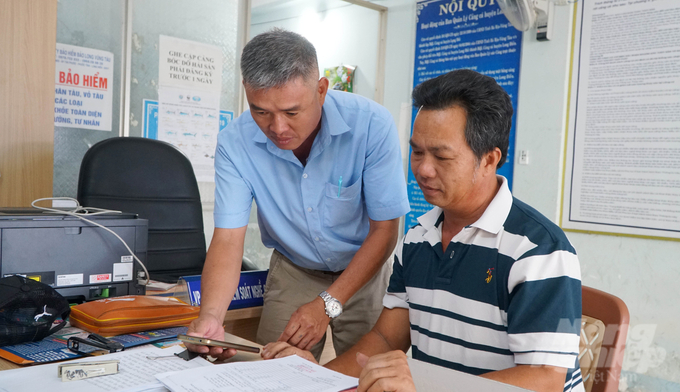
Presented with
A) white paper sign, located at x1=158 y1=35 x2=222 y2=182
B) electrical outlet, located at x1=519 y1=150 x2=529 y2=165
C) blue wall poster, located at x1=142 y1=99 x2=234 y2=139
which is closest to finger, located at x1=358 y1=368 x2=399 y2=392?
blue wall poster, located at x1=142 y1=99 x2=234 y2=139

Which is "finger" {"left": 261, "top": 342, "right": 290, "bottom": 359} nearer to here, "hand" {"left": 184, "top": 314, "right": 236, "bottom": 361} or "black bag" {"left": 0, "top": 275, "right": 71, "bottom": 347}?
"hand" {"left": 184, "top": 314, "right": 236, "bottom": 361}

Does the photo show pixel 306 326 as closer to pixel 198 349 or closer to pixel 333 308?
pixel 333 308

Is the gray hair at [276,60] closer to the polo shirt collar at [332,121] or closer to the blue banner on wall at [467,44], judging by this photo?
the polo shirt collar at [332,121]

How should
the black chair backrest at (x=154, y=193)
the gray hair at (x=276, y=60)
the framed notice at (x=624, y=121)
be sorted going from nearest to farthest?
the gray hair at (x=276, y=60) → the black chair backrest at (x=154, y=193) → the framed notice at (x=624, y=121)

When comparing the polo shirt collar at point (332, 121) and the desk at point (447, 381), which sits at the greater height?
the polo shirt collar at point (332, 121)

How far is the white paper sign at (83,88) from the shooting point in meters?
2.95

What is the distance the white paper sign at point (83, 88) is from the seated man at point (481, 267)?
2.38 meters

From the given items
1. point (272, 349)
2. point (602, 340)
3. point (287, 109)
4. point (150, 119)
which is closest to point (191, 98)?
point (150, 119)

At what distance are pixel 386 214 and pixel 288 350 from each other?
0.56 m

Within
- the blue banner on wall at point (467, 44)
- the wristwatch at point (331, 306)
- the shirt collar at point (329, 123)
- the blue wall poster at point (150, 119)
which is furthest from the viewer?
the blue banner on wall at point (467, 44)


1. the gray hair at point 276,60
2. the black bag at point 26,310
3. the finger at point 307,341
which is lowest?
the finger at point 307,341

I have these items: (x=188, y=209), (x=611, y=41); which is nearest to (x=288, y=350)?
(x=188, y=209)

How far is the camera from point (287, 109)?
1.28 m

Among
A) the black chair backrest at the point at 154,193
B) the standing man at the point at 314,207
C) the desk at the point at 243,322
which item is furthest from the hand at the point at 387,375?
the black chair backrest at the point at 154,193
